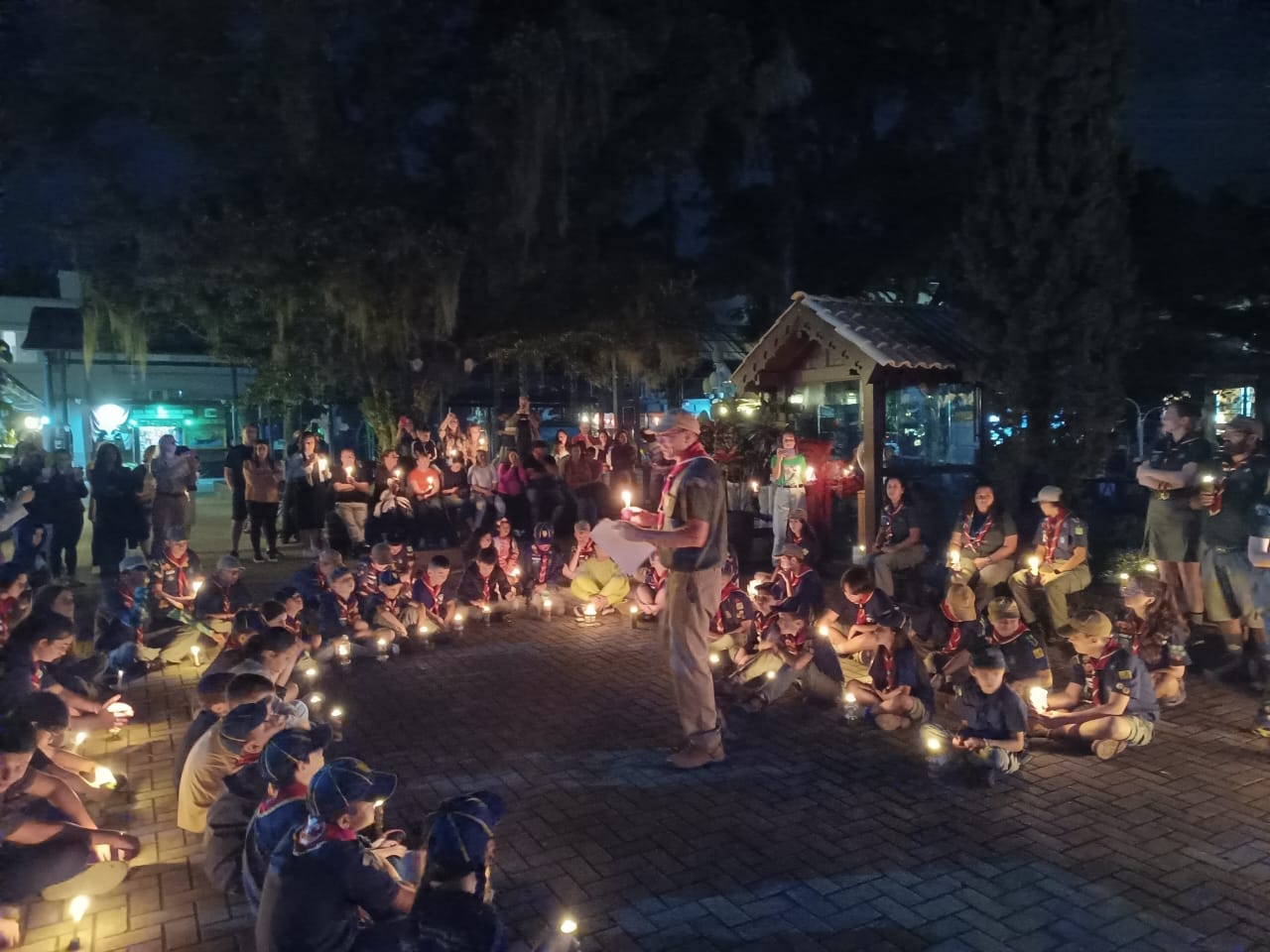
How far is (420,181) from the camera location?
15.4m

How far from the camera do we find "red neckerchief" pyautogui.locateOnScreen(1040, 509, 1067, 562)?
8.40m

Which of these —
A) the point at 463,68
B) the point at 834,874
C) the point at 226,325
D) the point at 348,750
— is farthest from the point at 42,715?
the point at 463,68

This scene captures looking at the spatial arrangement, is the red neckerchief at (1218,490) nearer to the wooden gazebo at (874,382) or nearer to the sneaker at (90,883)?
the wooden gazebo at (874,382)

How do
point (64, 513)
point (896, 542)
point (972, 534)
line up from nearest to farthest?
point (972, 534), point (896, 542), point (64, 513)

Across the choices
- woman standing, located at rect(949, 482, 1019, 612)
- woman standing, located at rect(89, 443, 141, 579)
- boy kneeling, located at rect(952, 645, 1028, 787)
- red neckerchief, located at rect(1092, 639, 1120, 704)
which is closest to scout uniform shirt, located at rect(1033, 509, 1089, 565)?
woman standing, located at rect(949, 482, 1019, 612)

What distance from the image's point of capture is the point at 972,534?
9031 mm

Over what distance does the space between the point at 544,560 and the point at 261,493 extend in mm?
4784

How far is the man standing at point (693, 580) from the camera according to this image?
18.5ft

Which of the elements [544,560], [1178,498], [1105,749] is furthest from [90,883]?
→ [1178,498]

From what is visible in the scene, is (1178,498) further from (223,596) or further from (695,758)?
(223,596)

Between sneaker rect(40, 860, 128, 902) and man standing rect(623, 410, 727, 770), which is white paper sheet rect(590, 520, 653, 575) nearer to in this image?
man standing rect(623, 410, 727, 770)

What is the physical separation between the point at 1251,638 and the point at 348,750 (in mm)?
7024

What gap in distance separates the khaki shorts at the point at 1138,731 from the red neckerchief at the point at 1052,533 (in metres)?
2.63

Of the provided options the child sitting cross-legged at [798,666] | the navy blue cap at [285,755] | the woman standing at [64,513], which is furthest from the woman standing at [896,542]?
the woman standing at [64,513]
